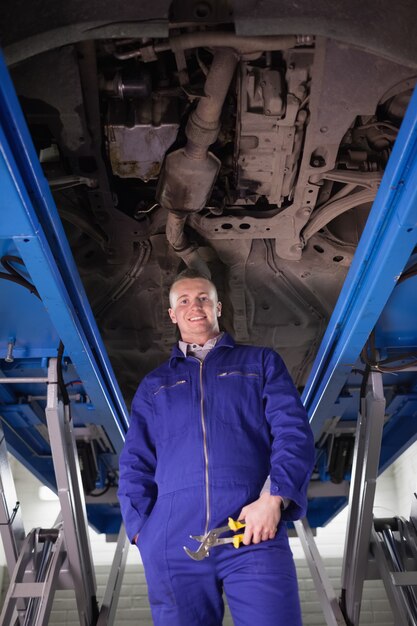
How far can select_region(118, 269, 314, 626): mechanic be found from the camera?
→ 7.13 ft

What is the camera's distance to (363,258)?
2.55 metres

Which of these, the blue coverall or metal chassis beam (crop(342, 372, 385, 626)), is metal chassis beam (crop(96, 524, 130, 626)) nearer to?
metal chassis beam (crop(342, 372, 385, 626))

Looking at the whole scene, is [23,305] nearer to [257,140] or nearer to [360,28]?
[257,140]

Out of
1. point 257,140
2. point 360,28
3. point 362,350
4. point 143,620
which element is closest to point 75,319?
point 257,140

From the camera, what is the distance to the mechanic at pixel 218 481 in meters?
2.17

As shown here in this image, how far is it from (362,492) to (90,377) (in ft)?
5.01

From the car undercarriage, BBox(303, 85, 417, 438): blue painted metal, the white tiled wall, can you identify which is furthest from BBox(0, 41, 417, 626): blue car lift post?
the white tiled wall

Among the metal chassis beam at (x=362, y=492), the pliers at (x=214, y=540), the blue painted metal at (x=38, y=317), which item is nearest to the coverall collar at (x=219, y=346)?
the blue painted metal at (x=38, y=317)

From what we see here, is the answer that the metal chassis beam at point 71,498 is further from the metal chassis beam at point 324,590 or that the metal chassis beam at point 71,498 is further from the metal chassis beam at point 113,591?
the metal chassis beam at point 324,590

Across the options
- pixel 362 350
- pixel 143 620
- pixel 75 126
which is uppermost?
pixel 75 126

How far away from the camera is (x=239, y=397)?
250cm

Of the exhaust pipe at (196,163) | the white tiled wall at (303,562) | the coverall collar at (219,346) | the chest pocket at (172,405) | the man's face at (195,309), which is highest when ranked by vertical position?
the exhaust pipe at (196,163)

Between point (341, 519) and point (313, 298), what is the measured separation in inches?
233

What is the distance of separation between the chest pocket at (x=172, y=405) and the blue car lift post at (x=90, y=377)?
505mm
